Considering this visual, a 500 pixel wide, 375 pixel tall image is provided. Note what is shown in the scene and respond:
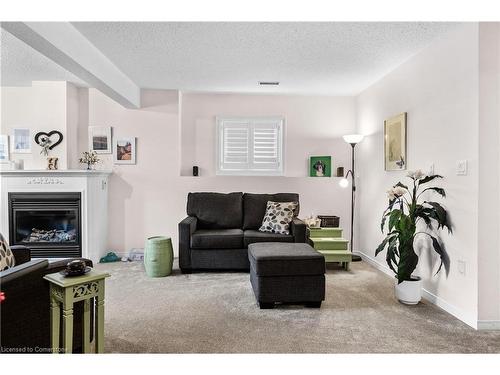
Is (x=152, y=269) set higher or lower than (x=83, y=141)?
lower

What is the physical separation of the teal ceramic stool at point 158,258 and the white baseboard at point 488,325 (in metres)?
3.12

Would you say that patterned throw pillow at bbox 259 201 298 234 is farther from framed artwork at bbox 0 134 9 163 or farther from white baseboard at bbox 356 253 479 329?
framed artwork at bbox 0 134 9 163

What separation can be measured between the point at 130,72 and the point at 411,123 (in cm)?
339

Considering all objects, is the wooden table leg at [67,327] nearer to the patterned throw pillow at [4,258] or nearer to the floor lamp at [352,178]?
the patterned throw pillow at [4,258]


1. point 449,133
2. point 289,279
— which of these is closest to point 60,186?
point 289,279

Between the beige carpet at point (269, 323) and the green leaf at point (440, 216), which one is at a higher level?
the green leaf at point (440, 216)

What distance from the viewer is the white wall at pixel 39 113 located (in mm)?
4684

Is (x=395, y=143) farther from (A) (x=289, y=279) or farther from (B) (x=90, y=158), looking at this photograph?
(B) (x=90, y=158)

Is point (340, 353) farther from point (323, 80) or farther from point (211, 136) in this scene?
point (211, 136)

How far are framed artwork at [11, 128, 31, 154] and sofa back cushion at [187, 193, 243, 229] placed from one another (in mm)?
2464

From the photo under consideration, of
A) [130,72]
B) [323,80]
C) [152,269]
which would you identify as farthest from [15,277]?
[323,80]

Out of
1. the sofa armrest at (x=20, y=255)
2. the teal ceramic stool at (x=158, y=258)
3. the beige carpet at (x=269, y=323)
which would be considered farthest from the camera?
the teal ceramic stool at (x=158, y=258)

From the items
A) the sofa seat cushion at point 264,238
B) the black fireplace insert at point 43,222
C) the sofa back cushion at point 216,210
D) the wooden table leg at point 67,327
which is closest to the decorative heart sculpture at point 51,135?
the black fireplace insert at point 43,222

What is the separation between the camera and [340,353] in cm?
219
